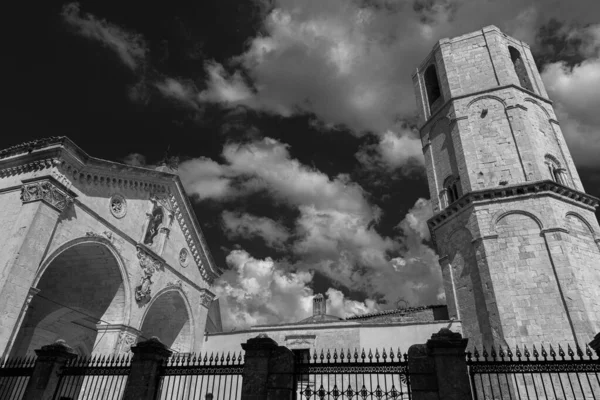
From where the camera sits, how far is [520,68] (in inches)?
966

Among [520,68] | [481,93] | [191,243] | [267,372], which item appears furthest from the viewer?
[520,68]

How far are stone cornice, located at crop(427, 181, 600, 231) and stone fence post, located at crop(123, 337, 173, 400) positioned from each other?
15.6 m

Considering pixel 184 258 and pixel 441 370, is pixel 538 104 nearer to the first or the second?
pixel 441 370

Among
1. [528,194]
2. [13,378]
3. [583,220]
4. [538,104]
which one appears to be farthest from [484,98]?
[13,378]

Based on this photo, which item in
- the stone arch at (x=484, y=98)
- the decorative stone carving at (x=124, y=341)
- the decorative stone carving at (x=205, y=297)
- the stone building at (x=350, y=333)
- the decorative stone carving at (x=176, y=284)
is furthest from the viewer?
the decorative stone carving at (x=205, y=297)

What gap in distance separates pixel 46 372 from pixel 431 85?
25.1 metres

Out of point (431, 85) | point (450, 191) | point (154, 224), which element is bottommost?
point (154, 224)

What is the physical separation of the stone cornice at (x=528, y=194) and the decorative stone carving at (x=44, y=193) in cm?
1730

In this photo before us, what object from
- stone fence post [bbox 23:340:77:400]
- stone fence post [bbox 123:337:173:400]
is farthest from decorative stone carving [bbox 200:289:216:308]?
stone fence post [bbox 123:337:173:400]

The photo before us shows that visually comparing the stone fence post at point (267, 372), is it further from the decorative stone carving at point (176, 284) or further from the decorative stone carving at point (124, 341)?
the decorative stone carving at point (176, 284)

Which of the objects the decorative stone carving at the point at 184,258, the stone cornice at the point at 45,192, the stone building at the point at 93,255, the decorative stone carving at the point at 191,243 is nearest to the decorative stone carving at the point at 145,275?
the stone building at the point at 93,255

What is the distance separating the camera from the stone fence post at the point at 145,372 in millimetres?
9188

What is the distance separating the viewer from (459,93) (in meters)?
22.8

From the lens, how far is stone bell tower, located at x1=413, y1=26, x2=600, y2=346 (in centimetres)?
1645
